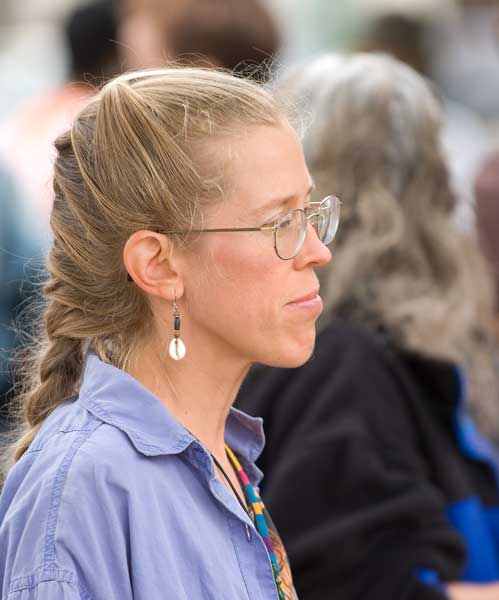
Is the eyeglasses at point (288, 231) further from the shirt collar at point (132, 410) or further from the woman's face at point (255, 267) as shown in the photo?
the shirt collar at point (132, 410)

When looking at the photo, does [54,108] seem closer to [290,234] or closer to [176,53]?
[176,53]

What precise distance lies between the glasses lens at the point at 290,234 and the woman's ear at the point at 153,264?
6.0 inches

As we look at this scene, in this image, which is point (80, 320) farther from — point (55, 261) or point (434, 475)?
point (434, 475)

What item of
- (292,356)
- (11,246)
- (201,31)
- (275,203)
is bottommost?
(11,246)

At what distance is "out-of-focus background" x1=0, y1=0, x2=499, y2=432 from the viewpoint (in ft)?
11.4

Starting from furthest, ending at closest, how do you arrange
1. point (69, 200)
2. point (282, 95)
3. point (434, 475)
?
1. point (434, 475)
2. point (282, 95)
3. point (69, 200)

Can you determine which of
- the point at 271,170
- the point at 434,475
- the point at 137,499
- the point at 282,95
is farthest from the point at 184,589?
the point at 434,475

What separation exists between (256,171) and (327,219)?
181 millimetres

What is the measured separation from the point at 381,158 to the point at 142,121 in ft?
4.69

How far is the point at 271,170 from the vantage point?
1702 mm

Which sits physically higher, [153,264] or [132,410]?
[153,264]

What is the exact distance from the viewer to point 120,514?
1567 mm

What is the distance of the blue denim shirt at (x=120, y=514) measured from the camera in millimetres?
1515

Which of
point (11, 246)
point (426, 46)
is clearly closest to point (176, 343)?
point (11, 246)
